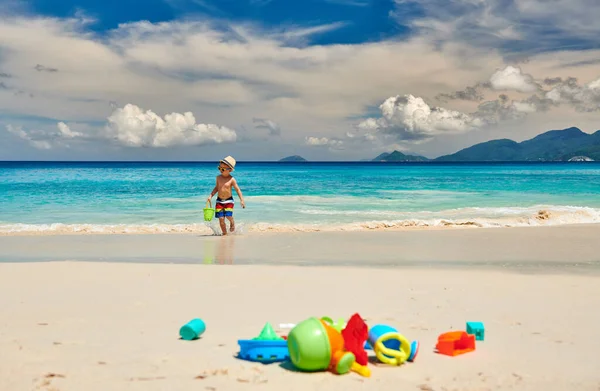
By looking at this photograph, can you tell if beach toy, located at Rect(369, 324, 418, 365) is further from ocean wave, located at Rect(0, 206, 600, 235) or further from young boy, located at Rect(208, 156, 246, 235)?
ocean wave, located at Rect(0, 206, 600, 235)

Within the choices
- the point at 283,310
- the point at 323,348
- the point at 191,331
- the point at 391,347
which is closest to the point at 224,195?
the point at 283,310

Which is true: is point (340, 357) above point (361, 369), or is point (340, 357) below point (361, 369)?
above

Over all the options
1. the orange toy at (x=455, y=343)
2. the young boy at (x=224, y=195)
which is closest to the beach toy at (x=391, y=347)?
the orange toy at (x=455, y=343)

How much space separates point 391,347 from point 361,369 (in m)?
0.43

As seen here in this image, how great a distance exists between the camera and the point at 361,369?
394 centimetres

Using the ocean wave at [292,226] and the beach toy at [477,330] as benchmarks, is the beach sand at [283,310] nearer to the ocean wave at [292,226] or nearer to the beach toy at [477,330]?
the beach toy at [477,330]

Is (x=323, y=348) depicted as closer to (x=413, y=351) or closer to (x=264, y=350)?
(x=264, y=350)

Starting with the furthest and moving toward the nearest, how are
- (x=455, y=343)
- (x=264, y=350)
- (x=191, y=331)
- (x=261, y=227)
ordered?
1. (x=261, y=227)
2. (x=191, y=331)
3. (x=455, y=343)
4. (x=264, y=350)

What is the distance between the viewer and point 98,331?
496 cm

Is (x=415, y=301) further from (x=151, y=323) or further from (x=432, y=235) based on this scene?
(x=432, y=235)

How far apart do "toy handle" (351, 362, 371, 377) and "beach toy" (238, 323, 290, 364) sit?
546 mm

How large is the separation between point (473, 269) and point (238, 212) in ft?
44.3

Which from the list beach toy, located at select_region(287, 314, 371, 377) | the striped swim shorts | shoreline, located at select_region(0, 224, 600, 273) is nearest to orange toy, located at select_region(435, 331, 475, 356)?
beach toy, located at select_region(287, 314, 371, 377)

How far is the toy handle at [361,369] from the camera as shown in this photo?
388cm
